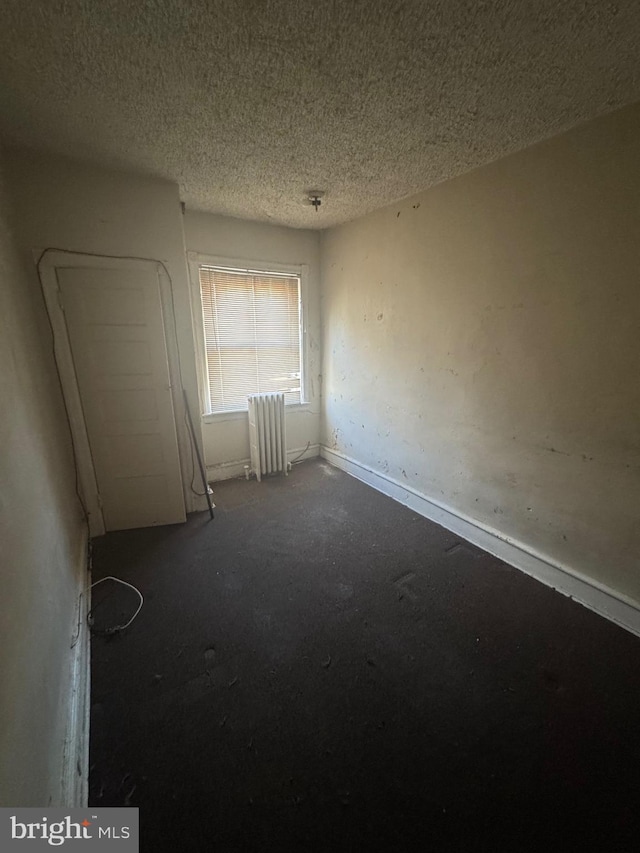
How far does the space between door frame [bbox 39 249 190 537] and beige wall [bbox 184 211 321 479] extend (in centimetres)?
79

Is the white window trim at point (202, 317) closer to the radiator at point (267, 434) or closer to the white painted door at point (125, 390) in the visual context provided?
the radiator at point (267, 434)

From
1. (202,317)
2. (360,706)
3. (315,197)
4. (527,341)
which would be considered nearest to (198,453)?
(202,317)

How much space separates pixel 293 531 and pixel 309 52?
2.61 meters

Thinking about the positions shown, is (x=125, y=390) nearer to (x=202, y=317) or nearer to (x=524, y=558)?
(x=202, y=317)

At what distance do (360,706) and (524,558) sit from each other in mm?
1421

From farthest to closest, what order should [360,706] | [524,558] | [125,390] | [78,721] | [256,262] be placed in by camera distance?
1. [256,262]
2. [125,390]
3. [524,558]
4. [360,706]
5. [78,721]

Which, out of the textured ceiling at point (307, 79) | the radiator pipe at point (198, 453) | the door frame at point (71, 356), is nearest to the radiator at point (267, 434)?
the radiator pipe at point (198, 453)

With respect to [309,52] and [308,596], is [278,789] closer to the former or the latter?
[308,596]

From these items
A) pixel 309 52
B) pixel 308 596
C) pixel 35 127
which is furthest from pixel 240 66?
pixel 308 596

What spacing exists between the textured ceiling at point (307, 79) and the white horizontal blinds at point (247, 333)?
1.26 m

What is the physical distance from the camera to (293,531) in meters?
2.71

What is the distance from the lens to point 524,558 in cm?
223

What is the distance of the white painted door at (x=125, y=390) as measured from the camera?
2301mm

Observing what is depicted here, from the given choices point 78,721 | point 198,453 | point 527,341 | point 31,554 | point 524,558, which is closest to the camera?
point 31,554
